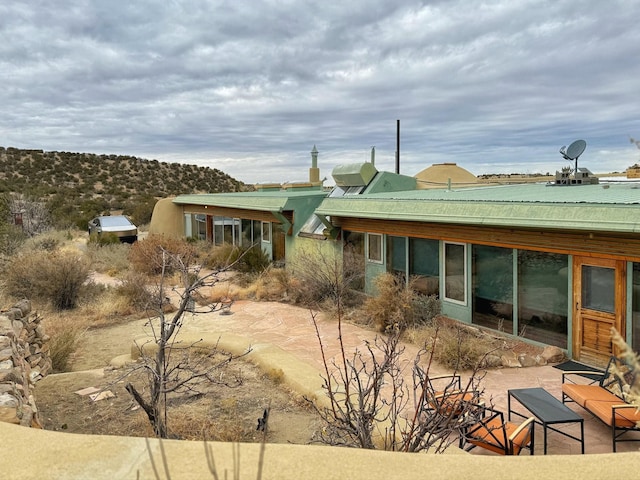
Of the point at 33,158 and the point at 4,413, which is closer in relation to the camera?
the point at 4,413

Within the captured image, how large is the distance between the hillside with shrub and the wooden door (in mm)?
32952

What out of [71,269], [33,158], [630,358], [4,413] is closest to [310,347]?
[4,413]

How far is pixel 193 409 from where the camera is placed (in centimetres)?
691

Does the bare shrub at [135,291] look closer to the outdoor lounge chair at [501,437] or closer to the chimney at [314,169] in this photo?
the outdoor lounge chair at [501,437]

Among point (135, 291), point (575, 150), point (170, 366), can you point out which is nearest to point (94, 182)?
point (135, 291)

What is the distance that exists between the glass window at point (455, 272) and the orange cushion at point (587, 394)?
175 inches

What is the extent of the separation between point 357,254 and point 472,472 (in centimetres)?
1188

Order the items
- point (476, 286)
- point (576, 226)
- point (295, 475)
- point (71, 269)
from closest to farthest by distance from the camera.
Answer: point (295, 475)
point (576, 226)
point (476, 286)
point (71, 269)

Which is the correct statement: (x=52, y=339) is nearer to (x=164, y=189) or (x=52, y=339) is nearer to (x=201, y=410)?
(x=201, y=410)

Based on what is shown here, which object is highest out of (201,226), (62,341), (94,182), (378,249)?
(94,182)

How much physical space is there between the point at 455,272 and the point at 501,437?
244 inches

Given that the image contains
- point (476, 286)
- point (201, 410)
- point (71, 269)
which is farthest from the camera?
point (71, 269)

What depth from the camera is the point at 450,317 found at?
1152 cm

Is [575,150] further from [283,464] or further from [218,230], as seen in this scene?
[218,230]
